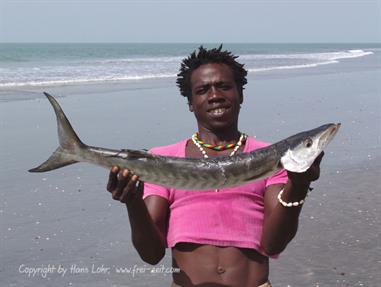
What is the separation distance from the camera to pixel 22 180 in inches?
337

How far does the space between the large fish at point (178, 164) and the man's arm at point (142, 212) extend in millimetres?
66

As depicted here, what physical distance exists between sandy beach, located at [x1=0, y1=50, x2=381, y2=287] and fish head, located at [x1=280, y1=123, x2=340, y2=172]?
123 inches

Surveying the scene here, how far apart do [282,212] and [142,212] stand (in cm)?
68

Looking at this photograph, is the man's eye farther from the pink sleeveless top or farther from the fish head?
the fish head

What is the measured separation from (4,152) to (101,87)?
1241cm

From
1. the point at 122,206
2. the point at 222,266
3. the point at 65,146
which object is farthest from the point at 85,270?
the point at 65,146

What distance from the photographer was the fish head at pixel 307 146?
2.53 meters

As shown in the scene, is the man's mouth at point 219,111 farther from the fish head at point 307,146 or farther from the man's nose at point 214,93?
the fish head at point 307,146

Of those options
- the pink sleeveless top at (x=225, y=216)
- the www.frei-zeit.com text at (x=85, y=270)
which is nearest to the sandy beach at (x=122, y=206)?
the www.frei-zeit.com text at (x=85, y=270)

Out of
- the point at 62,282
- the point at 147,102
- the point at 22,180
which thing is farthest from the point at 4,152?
the point at 147,102

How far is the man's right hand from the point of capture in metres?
2.69

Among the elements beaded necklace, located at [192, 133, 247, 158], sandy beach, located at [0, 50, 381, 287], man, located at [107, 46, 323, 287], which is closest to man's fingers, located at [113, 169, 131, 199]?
man, located at [107, 46, 323, 287]

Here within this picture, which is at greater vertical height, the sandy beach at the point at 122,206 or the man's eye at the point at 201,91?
the man's eye at the point at 201,91

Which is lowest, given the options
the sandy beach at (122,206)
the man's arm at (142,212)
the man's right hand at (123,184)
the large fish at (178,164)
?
the sandy beach at (122,206)
